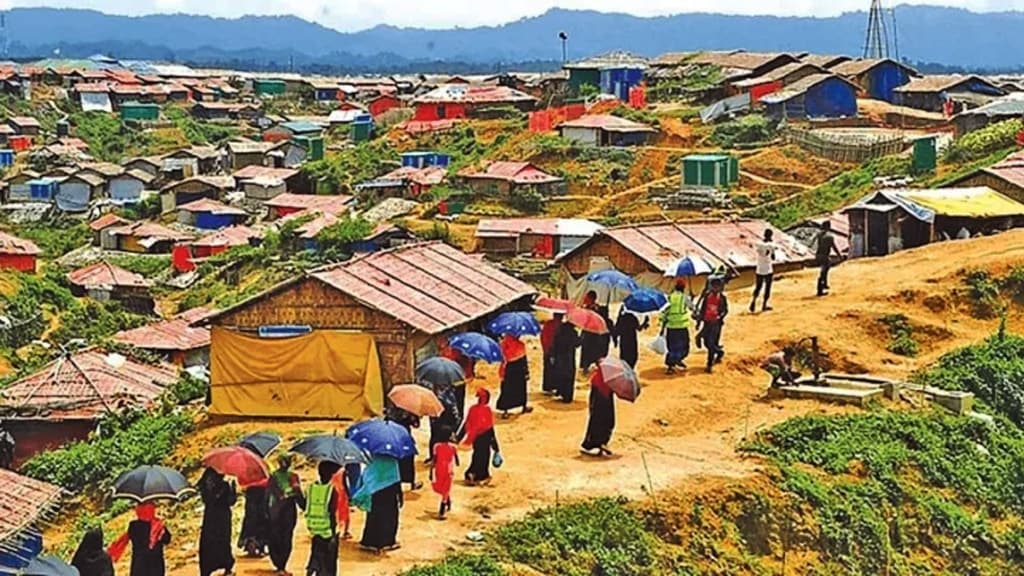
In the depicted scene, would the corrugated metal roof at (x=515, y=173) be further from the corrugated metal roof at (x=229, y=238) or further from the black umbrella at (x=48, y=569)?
the black umbrella at (x=48, y=569)

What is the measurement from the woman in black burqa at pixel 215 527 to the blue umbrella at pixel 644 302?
8.37m

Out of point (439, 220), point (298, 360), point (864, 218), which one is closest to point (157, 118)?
point (439, 220)

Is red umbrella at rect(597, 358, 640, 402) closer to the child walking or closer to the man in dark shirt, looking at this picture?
the child walking

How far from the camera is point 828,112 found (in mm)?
55312

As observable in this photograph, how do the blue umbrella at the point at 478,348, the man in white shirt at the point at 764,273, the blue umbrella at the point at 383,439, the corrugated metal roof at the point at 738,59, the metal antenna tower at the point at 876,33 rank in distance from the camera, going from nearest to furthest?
the blue umbrella at the point at 383,439, the blue umbrella at the point at 478,348, the man in white shirt at the point at 764,273, the corrugated metal roof at the point at 738,59, the metal antenna tower at the point at 876,33

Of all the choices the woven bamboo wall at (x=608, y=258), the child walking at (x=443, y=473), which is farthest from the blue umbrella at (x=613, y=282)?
the child walking at (x=443, y=473)

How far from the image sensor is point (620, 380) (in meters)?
16.1

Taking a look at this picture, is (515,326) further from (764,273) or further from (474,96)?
(474,96)

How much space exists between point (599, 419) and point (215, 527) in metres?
5.04

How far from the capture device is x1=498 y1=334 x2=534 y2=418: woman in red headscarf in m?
18.5

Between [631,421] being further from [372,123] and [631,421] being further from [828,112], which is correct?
[372,123]

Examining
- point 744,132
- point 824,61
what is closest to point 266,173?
point 824,61

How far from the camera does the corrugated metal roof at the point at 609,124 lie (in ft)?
178

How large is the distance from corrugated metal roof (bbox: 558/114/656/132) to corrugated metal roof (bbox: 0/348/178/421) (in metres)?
28.5
